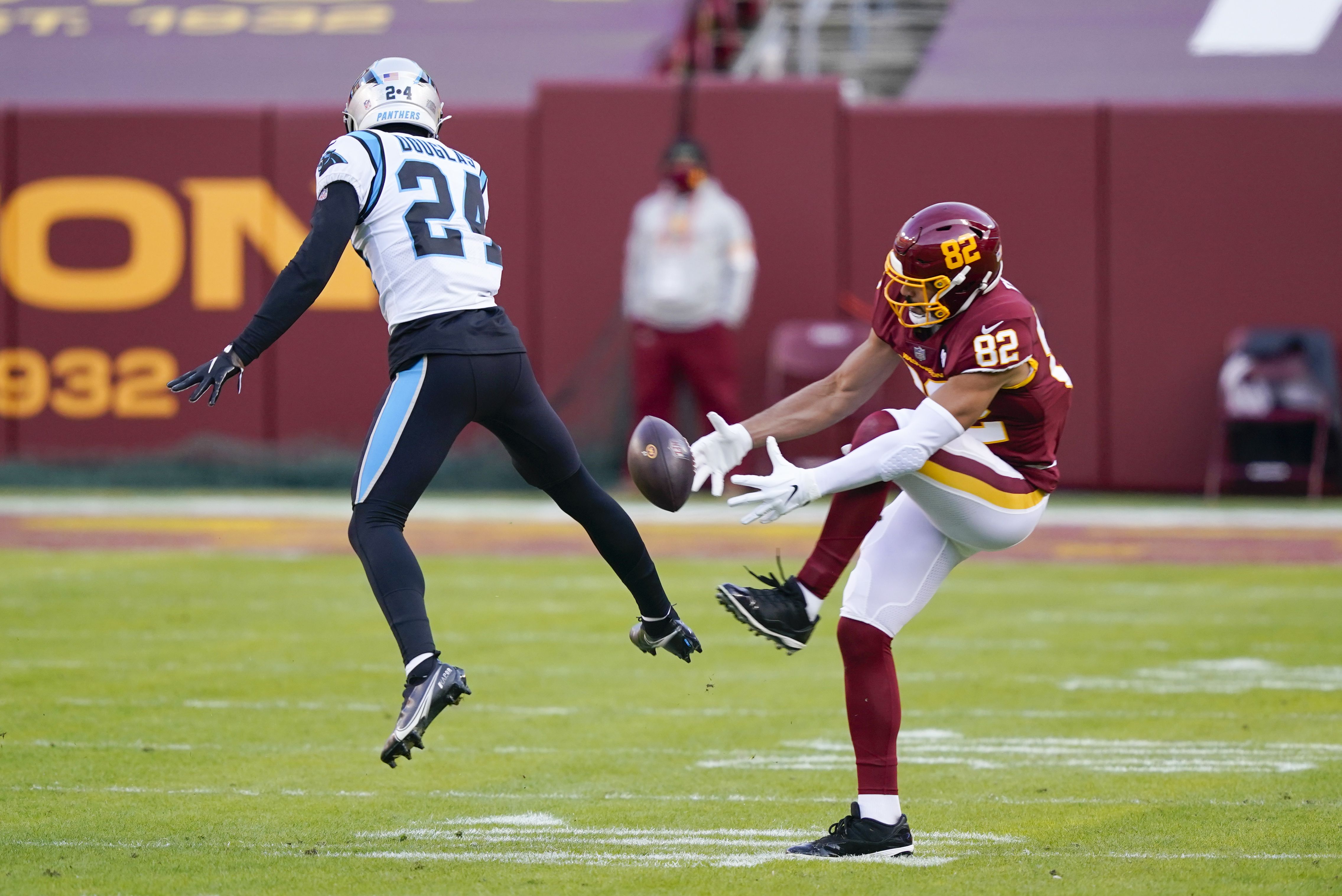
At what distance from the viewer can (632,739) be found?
243 inches

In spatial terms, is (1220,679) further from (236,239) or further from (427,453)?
(236,239)

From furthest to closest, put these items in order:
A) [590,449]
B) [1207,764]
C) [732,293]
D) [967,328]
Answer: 1. [590,449]
2. [732,293]
3. [1207,764]
4. [967,328]

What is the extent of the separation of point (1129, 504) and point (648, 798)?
27.0 feet

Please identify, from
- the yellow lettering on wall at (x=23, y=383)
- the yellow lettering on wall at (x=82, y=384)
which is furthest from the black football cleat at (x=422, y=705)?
the yellow lettering on wall at (x=23, y=383)

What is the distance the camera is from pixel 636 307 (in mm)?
12453

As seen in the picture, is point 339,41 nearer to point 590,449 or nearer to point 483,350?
point 590,449

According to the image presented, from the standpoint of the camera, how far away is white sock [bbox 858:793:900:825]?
4523 mm

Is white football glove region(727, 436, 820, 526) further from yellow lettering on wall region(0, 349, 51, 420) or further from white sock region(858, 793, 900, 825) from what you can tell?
yellow lettering on wall region(0, 349, 51, 420)

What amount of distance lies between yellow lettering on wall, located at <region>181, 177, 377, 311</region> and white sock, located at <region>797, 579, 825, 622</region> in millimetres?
9402

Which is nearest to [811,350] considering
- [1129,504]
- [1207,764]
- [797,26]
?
[1129,504]

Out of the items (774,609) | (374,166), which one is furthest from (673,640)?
(374,166)

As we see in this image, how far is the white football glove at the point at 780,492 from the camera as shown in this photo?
4.38 meters

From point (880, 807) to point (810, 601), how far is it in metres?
0.58

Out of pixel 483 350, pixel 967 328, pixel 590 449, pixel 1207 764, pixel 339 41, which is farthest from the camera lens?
pixel 339 41
